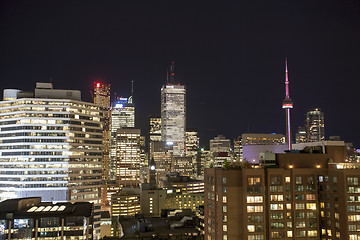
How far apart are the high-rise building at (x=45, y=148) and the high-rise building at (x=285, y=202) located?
104 meters

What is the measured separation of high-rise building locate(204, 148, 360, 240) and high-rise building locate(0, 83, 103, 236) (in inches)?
4100

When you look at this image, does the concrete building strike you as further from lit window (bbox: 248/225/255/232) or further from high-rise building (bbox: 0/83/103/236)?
lit window (bbox: 248/225/255/232)

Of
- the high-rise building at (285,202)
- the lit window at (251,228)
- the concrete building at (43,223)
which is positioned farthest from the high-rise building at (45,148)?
the lit window at (251,228)

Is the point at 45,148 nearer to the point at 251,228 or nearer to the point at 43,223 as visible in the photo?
the point at 43,223

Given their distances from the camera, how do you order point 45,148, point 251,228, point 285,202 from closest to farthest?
point 251,228 → point 285,202 → point 45,148

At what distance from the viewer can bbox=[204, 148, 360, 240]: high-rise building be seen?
7375 cm

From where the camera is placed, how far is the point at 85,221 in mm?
104312

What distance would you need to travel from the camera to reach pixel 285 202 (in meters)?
76.6

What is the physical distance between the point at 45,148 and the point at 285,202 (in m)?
125

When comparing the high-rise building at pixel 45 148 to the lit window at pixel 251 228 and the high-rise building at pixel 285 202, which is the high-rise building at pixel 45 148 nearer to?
the high-rise building at pixel 285 202

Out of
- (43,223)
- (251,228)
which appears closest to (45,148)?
(43,223)

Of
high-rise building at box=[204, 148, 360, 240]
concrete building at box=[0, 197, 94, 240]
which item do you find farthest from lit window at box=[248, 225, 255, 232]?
concrete building at box=[0, 197, 94, 240]

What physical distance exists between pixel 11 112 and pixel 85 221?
89.6 metres

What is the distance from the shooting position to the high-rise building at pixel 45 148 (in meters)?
159
